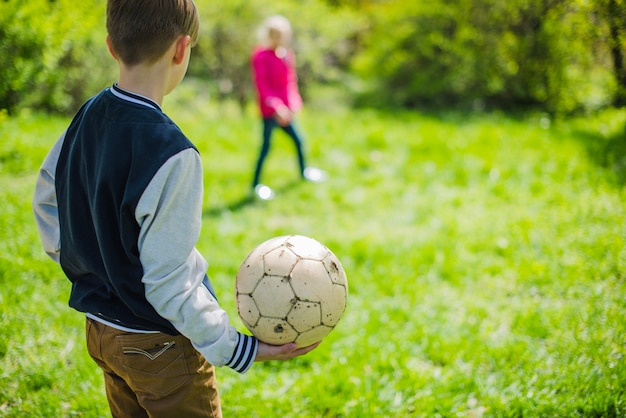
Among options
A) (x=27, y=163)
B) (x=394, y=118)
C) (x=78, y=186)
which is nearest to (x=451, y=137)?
(x=394, y=118)

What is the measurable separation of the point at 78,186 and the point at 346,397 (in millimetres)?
2028

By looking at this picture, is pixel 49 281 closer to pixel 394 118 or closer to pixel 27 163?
pixel 27 163

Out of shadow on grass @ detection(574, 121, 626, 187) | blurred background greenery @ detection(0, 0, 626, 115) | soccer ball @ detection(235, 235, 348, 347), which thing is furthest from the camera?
shadow on grass @ detection(574, 121, 626, 187)

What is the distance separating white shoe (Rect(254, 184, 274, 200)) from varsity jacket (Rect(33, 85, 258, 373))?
4429 mm

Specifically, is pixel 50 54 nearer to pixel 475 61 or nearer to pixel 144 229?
pixel 144 229

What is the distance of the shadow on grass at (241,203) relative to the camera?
19.3 ft

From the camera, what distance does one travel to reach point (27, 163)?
6070 mm

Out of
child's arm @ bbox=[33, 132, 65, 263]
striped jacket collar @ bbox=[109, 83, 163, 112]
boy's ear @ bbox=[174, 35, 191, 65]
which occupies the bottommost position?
child's arm @ bbox=[33, 132, 65, 263]

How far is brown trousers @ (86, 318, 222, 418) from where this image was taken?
1.84 m

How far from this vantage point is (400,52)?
11.6 meters

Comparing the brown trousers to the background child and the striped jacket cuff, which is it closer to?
the striped jacket cuff

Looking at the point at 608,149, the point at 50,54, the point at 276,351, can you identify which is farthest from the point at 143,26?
the point at 608,149

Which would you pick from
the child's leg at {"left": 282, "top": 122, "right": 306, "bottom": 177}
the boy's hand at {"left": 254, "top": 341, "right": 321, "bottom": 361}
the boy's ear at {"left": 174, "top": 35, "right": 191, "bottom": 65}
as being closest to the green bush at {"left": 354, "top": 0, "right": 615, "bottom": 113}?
the child's leg at {"left": 282, "top": 122, "right": 306, "bottom": 177}

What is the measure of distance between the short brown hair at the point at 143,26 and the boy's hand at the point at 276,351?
1.05 metres
